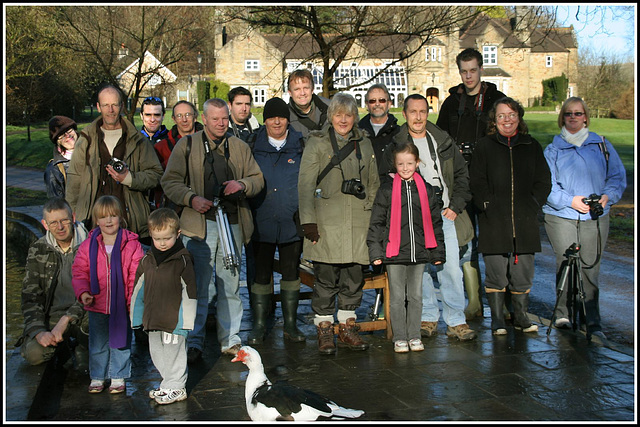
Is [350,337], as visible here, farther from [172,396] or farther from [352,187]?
[172,396]

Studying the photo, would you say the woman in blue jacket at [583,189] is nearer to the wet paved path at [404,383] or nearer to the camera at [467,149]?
the wet paved path at [404,383]

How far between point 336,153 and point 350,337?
174 centimetres

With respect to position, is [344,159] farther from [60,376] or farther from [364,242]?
[60,376]

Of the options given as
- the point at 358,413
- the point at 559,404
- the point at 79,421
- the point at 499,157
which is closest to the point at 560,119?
the point at 499,157

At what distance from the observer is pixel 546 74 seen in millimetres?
78438

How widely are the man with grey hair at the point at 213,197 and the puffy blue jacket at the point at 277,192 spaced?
28 cm

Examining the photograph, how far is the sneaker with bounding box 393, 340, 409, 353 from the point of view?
6371 millimetres

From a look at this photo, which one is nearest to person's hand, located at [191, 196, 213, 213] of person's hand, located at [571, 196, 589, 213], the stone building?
person's hand, located at [571, 196, 589, 213]

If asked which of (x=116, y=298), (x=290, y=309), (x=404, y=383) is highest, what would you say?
(x=116, y=298)

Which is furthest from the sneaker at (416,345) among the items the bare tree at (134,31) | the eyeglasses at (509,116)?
the bare tree at (134,31)

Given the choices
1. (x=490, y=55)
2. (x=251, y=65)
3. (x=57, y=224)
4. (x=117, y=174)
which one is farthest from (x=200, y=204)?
(x=490, y=55)

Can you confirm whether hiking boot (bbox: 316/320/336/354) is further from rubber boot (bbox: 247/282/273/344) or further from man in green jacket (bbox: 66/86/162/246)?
man in green jacket (bbox: 66/86/162/246)

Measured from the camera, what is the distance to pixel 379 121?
7.21 meters

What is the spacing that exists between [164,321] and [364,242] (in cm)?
212
